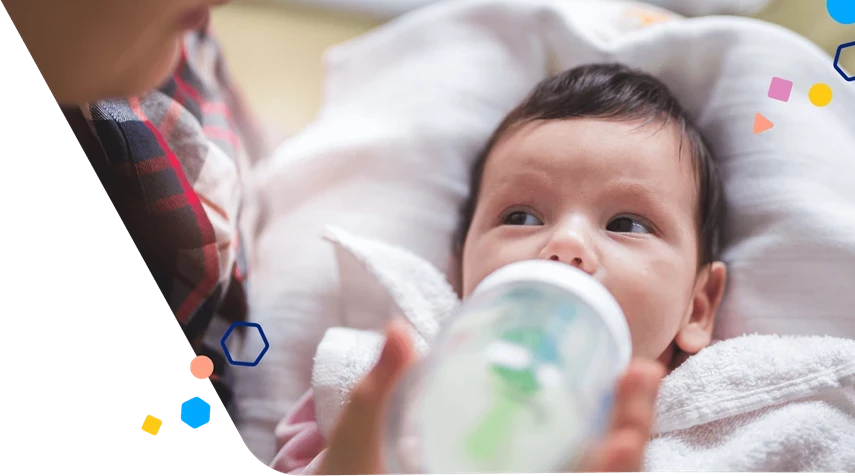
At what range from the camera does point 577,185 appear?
59cm

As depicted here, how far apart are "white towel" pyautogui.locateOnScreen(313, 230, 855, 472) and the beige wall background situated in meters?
0.26

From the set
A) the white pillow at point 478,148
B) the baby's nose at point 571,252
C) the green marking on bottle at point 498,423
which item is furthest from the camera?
the white pillow at point 478,148

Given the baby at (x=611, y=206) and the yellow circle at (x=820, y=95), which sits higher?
the yellow circle at (x=820, y=95)

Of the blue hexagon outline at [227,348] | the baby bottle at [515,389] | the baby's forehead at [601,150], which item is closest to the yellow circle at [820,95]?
the baby's forehead at [601,150]

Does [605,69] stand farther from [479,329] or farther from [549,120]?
[479,329]

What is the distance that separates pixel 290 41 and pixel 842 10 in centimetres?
52

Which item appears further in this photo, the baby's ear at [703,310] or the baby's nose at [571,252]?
the baby's ear at [703,310]

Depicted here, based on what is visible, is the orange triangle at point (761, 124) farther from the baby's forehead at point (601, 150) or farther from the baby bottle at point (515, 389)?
the baby bottle at point (515, 389)

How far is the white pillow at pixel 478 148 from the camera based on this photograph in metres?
0.64

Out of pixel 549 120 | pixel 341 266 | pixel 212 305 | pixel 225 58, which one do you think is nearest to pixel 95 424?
pixel 212 305

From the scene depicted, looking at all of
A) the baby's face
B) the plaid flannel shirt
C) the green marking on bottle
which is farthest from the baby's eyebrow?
the plaid flannel shirt

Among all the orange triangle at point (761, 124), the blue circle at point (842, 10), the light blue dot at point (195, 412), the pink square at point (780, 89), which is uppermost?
the blue circle at point (842, 10)

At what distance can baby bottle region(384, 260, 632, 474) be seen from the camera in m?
0.40

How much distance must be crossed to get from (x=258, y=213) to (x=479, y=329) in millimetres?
407
